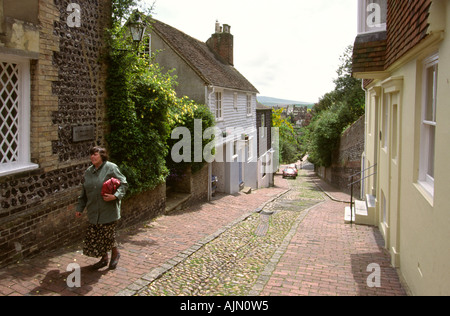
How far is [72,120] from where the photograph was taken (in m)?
7.71

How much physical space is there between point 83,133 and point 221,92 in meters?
11.3

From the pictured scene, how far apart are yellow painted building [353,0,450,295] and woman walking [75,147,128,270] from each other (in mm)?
4486

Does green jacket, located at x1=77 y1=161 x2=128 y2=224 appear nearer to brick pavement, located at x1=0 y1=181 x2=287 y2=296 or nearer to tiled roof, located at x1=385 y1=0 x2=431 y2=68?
brick pavement, located at x1=0 y1=181 x2=287 y2=296

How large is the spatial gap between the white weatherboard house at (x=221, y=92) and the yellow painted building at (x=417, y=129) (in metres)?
7.76

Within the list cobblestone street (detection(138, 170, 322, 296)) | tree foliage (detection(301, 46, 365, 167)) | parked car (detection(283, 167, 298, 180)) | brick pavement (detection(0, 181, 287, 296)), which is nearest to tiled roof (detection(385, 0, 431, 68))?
cobblestone street (detection(138, 170, 322, 296))

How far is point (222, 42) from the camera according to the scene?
81.7ft

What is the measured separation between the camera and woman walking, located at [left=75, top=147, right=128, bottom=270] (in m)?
5.93

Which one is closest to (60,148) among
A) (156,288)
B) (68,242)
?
(68,242)

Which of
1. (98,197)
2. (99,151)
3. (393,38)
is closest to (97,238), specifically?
(98,197)

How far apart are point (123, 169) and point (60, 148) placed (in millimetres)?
2155

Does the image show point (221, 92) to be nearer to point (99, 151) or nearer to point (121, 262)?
point (121, 262)

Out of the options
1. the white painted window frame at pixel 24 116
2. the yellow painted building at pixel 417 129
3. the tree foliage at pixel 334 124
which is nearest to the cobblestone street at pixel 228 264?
the yellow painted building at pixel 417 129
